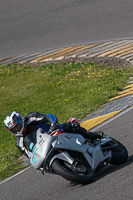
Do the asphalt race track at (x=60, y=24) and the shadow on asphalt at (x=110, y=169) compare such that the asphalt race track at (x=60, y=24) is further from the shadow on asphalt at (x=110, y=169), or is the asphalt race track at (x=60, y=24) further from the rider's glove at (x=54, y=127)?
the rider's glove at (x=54, y=127)

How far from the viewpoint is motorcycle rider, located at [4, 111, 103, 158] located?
5.77 metres

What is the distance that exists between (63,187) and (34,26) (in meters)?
9.82

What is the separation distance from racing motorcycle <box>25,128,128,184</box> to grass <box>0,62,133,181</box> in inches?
85.5

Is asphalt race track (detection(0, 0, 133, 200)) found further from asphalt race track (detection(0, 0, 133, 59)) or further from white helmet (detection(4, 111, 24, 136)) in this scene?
white helmet (detection(4, 111, 24, 136))

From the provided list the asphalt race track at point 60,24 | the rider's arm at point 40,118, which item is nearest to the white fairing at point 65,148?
the rider's arm at point 40,118

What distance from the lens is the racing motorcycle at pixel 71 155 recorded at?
17.2ft

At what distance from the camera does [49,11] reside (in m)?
15.1

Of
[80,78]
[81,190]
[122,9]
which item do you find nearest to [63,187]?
[81,190]

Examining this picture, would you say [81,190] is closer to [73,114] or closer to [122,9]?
[73,114]

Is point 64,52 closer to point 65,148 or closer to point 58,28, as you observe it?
point 58,28

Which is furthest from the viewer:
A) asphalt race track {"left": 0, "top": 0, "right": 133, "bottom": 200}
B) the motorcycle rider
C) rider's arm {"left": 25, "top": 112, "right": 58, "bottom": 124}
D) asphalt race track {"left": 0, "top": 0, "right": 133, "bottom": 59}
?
asphalt race track {"left": 0, "top": 0, "right": 133, "bottom": 59}

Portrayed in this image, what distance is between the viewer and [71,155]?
5.54 m

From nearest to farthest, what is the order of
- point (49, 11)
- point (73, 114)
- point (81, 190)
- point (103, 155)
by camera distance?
point (81, 190), point (103, 155), point (73, 114), point (49, 11)

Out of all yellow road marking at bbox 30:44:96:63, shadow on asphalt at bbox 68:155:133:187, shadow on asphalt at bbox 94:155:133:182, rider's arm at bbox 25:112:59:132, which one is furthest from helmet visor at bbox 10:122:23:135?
yellow road marking at bbox 30:44:96:63
